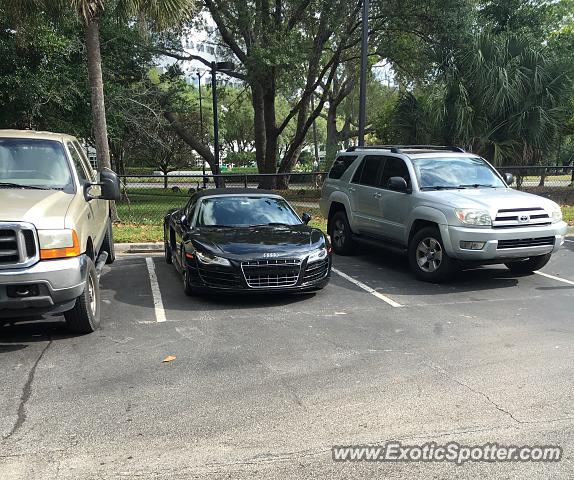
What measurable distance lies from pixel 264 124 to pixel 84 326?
19170 mm

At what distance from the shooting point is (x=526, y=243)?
726 centimetres

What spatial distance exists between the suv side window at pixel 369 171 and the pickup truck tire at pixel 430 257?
1.68m

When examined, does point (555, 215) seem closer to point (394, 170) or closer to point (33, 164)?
point (394, 170)

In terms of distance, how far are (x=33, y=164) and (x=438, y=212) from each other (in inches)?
208

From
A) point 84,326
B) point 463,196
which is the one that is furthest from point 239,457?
point 463,196

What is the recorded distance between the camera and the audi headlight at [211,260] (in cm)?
622

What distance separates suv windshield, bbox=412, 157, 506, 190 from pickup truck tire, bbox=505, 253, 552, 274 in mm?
1268

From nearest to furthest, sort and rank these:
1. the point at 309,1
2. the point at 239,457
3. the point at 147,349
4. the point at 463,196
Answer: the point at 239,457 < the point at 147,349 < the point at 463,196 < the point at 309,1

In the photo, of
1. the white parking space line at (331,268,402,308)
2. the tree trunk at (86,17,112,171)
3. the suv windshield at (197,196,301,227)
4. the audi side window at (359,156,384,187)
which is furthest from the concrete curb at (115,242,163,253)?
the audi side window at (359,156,384,187)

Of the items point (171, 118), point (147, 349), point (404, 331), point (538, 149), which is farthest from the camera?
point (171, 118)

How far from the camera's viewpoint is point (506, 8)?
18.4m

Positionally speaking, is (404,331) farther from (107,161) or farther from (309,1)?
(309,1)

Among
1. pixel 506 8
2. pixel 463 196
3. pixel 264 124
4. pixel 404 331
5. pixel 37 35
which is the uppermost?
pixel 506 8

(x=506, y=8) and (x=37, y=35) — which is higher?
(x=506, y=8)
